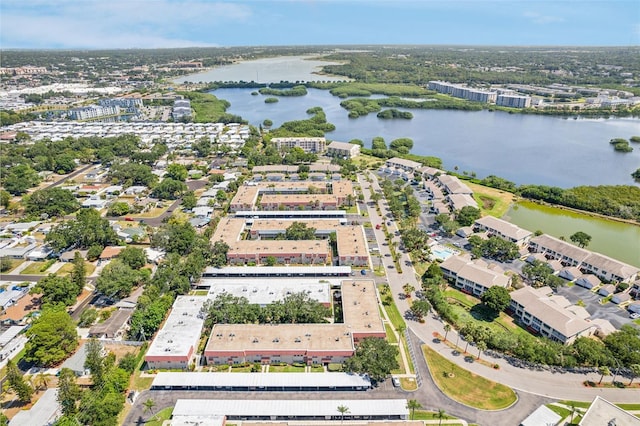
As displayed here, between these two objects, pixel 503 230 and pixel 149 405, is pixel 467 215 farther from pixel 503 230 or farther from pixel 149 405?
pixel 149 405

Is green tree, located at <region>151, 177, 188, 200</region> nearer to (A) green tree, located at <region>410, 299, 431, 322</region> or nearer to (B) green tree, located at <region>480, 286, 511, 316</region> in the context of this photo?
(A) green tree, located at <region>410, 299, 431, 322</region>

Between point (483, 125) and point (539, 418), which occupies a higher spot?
point (483, 125)

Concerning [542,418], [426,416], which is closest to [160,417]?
[426,416]

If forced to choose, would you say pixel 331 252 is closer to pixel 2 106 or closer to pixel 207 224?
pixel 207 224

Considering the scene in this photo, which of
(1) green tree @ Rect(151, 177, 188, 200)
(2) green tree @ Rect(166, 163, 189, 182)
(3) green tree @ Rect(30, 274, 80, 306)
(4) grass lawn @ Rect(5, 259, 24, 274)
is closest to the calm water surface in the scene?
(1) green tree @ Rect(151, 177, 188, 200)

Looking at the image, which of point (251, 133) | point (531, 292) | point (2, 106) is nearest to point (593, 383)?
point (531, 292)

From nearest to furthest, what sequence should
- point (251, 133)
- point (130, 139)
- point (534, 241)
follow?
1. point (534, 241)
2. point (130, 139)
3. point (251, 133)

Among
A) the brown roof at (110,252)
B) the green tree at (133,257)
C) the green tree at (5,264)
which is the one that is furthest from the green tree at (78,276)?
the green tree at (5,264)
